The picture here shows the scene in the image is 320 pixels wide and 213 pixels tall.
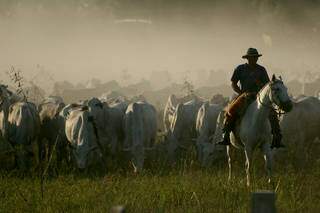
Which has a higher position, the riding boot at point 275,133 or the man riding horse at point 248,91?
the man riding horse at point 248,91

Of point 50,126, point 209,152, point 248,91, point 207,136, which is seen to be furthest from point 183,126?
point 248,91

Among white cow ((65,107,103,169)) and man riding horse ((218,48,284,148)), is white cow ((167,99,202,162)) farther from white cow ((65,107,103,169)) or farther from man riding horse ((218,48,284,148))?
man riding horse ((218,48,284,148))

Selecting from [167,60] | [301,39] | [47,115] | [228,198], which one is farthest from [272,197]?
[167,60]

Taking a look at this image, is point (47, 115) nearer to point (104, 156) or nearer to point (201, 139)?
point (104, 156)

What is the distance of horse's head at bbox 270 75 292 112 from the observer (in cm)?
1141

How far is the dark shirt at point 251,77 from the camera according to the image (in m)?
13.2

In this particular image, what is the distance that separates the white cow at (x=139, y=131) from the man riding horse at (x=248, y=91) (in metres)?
4.06

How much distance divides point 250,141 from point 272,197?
306 inches

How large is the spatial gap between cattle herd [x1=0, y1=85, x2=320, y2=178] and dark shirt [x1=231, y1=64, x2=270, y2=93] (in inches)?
137

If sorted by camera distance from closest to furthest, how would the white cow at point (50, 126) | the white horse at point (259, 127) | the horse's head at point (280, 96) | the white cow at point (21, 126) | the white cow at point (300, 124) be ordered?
the horse's head at point (280, 96)
the white horse at point (259, 127)
the white cow at point (21, 126)
the white cow at point (300, 124)
the white cow at point (50, 126)

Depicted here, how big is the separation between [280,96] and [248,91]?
1.82 meters

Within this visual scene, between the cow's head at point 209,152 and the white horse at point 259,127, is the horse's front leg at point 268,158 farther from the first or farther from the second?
the cow's head at point 209,152

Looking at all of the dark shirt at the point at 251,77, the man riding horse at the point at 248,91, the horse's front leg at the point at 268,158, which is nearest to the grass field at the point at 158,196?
the horse's front leg at the point at 268,158

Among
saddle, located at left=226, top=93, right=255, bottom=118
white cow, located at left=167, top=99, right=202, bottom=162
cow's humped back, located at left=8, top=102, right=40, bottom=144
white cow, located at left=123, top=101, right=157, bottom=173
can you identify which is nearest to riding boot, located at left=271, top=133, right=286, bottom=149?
saddle, located at left=226, top=93, right=255, bottom=118
